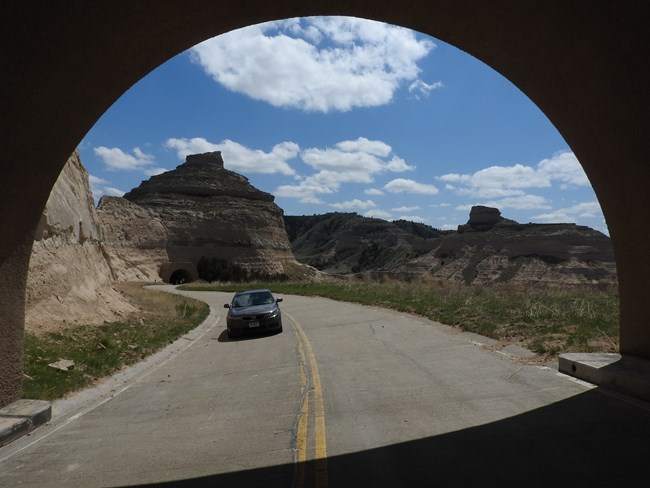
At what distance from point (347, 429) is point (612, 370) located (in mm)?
3936

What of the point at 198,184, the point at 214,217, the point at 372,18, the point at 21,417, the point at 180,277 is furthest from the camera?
the point at 198,184

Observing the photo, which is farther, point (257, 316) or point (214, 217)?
point (214, 217)

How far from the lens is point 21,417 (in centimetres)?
662

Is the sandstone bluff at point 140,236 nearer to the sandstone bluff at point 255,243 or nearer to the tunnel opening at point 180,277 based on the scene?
the sandstone bluff at point 255,243

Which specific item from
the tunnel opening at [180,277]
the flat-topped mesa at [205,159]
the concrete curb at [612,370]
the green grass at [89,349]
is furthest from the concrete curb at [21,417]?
the flat-topped mesa at [205,159]

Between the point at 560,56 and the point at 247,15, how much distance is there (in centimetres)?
419

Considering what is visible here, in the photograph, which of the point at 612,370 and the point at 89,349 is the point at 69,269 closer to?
the point at 89,349

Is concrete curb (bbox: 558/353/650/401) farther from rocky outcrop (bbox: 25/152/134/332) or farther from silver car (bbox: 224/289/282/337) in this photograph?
rocky outcrop (bbox: 25/152/134/332)

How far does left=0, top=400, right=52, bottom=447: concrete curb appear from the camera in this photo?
6.23 m

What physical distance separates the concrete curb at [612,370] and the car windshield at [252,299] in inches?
429

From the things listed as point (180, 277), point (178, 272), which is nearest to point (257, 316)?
point (180, 277)

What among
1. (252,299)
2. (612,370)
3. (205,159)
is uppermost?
(205,159)

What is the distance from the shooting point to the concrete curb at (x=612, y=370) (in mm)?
6715

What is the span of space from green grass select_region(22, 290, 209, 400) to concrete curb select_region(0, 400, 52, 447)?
0.89m
